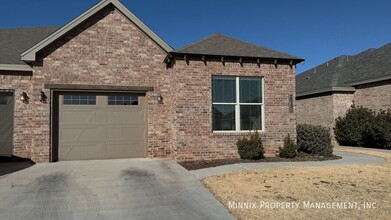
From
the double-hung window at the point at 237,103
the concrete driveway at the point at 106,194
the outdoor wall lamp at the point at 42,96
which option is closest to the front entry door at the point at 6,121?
the outdoor wall lamp at the point at 42,96

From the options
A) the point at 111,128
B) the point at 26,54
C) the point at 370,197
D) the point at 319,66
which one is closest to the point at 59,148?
the point at 111,128

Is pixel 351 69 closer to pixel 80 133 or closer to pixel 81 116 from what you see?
pixel 81 116

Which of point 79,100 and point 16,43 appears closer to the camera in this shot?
point 79,100

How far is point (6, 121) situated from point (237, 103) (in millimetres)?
8630

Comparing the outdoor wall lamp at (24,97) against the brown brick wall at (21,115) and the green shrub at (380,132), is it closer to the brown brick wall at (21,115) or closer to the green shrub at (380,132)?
the brown brick wall at (21,115)

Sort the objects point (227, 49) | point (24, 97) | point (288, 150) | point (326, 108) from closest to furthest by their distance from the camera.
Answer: point (24, 97) → point (288, 150) → point (227, 49) → point (326, 108)

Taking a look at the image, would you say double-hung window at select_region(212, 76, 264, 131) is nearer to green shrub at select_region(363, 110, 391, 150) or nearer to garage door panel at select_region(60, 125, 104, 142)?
garage door panel at select_region(60, 125, 104, 142)

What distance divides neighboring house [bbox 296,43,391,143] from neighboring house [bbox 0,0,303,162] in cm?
811

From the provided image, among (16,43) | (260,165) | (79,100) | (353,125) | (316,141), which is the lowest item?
(260,165)

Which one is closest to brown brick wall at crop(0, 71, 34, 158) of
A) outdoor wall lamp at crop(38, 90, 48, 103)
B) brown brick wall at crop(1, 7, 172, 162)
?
brown brick wall at crop(1, 7, 172, 162)

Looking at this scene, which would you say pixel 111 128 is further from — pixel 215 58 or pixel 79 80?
pixel 215 58

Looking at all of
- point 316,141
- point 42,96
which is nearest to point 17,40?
point 42,96

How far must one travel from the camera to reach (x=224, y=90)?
37.0 ft

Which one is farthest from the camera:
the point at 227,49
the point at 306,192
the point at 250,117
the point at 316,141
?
the point at 316,141
